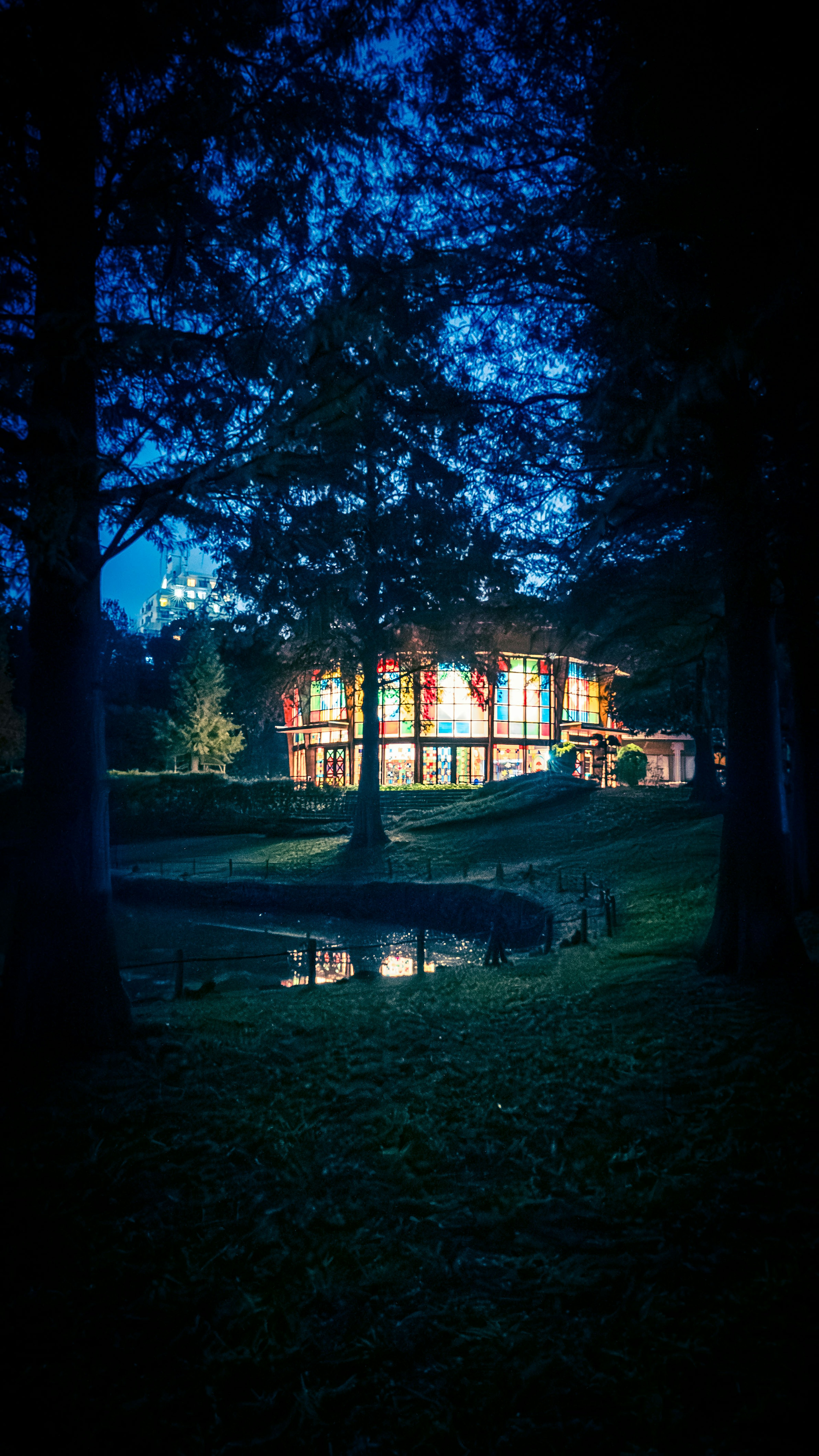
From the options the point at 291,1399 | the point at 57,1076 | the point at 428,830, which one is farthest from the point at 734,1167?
the point at 428,830

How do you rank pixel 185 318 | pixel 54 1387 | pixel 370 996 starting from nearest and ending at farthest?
pixel 54 1387 < pixel 185 318 < pixel 370 996

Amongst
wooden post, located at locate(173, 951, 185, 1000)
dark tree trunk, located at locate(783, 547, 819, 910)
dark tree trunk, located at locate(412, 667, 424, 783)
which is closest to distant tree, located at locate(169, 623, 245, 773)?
dark tree trunk, located at locate(412, 667, 424, 783)

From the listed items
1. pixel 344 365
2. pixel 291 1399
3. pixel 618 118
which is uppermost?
pixel 618 118

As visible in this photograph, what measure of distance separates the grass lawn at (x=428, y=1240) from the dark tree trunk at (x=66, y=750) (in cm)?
66

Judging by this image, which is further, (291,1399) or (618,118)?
(618,118)

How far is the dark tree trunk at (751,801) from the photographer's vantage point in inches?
278

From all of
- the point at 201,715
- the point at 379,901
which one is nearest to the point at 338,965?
the point at 379,901

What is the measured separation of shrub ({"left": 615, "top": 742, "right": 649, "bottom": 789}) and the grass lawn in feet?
89.5

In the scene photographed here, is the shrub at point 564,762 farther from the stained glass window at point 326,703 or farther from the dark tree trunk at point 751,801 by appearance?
the dark tree trunk at point 751,801

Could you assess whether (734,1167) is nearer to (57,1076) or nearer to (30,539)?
(57,1076)

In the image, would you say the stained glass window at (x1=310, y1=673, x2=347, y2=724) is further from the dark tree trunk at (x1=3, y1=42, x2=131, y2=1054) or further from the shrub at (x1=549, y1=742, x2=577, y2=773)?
the dark tree trunk at (x1=3, y1=42, x2=131, y2=1054)

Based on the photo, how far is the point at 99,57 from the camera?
5.23m

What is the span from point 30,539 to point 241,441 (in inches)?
62.7

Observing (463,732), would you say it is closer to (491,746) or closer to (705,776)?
(491,746)
